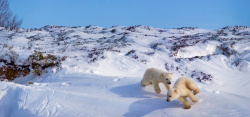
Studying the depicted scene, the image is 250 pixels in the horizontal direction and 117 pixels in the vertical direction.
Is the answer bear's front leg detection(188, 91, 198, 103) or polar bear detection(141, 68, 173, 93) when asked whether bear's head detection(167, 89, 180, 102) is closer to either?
bear's front leg detection(188, 91, 198, 103)

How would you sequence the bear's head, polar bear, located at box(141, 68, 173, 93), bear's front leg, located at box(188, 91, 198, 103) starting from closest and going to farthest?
the bear's head, bear's front leg, located at box(188, 91, 198, 103), polar bear, located at box(141, 68, 173, 93)

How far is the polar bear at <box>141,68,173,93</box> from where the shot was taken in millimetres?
4070

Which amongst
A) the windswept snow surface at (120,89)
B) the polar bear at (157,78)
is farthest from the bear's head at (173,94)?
the polar bear at (157,78)

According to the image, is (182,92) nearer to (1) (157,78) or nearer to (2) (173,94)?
(2) (173,94)

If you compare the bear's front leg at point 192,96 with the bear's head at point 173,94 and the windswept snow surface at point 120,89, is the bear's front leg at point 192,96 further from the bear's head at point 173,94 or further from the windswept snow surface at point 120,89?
the bear's head at point 173,94

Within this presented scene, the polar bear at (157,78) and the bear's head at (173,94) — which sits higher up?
the polar bear at (157,78)

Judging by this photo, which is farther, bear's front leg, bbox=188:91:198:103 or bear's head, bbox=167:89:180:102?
bear's front leg, bbox=188:91:198:103

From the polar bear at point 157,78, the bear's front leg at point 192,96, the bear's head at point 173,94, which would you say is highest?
the polar bear at point 157,78

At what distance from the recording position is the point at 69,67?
7.69m

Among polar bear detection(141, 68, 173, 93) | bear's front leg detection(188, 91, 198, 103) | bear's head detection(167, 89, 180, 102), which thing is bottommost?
bear's head detection(167, 89, 180, 102)

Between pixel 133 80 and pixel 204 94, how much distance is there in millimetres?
2295

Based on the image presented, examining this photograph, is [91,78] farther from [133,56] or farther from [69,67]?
[133,56]

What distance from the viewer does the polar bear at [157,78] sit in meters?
4.07

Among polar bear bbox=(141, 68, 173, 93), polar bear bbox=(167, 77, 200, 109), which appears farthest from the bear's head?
polar bear bbox=(141, 68, 173, 93)
